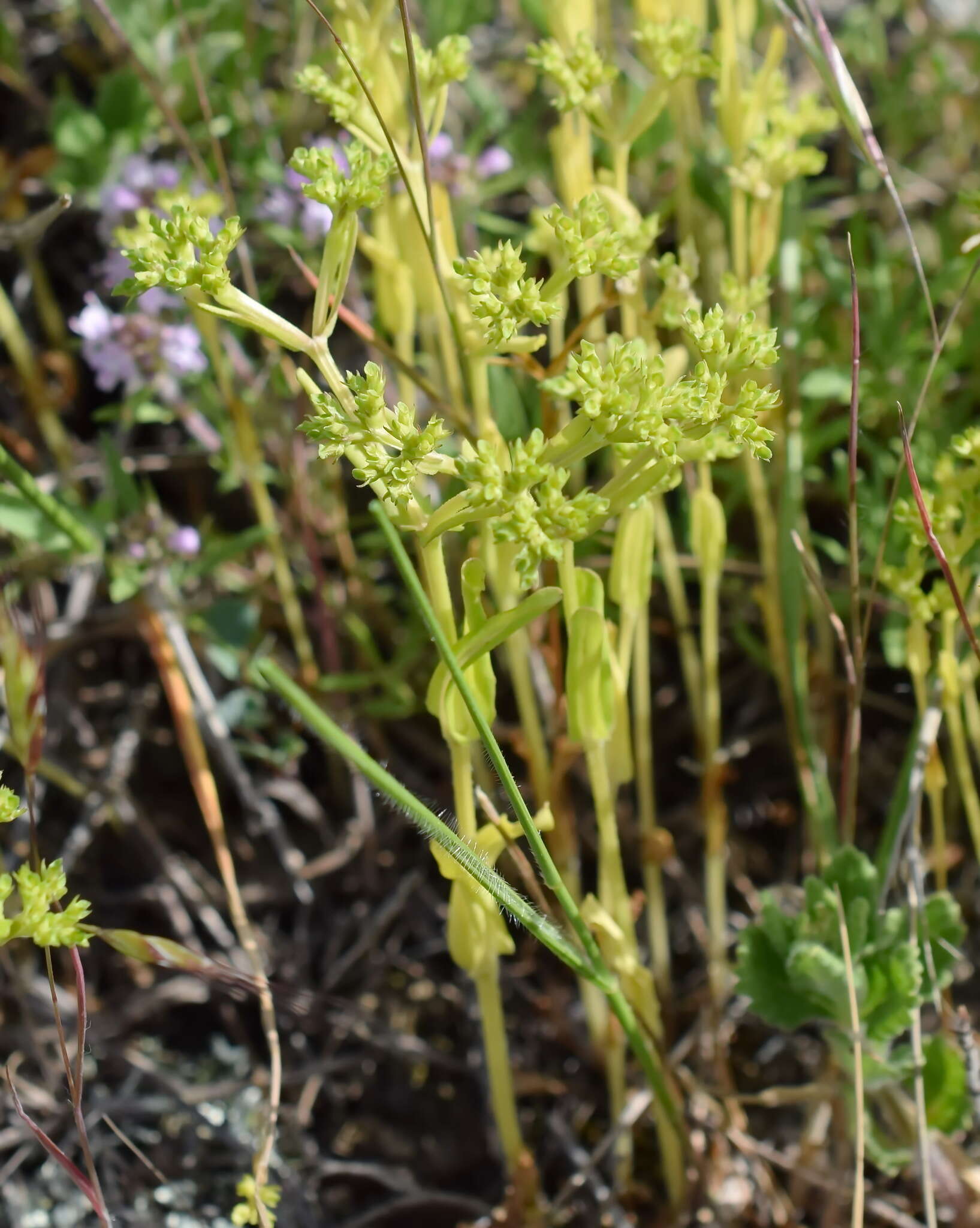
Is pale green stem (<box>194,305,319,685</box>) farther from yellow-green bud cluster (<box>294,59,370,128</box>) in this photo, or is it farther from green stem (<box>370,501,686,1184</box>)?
green stem (<box>370,501,686,1184</box>)

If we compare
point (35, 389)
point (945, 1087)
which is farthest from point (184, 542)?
point (945, 1087)

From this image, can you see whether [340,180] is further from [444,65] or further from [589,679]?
[589,679]

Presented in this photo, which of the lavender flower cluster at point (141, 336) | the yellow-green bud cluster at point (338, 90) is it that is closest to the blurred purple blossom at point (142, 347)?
the lavender flower cluster at point (141, 336)

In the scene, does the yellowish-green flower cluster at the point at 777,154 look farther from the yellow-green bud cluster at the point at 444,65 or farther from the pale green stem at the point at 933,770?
the pale green stem at the point at 933,770

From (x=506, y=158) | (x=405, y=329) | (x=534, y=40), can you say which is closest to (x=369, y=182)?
(x=405, y=329)

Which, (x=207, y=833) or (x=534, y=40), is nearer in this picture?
(x=207, y=833)

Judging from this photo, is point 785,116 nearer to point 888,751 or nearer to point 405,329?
point 405,329

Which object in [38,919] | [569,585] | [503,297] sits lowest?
[38,919]

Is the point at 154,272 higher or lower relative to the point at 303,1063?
higher
